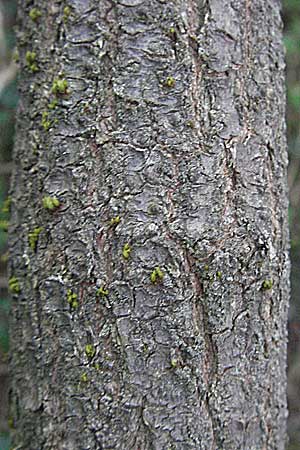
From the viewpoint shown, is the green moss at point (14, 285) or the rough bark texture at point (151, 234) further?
the green moss at point (14, 285)

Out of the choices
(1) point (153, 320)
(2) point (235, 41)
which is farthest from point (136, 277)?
(2) point (235, 41)

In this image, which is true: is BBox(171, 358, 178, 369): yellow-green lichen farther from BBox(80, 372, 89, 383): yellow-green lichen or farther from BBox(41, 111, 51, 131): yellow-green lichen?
BBox(41, 111, 51, 131): yellow-green lichen

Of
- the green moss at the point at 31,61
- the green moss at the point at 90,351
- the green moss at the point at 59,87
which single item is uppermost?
the green moss at the point at 31,61

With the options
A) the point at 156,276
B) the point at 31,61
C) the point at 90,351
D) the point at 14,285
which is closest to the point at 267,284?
the point at 156,276

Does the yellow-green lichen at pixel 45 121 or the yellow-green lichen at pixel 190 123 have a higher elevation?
the yellow-green lichen at pixel 45 121

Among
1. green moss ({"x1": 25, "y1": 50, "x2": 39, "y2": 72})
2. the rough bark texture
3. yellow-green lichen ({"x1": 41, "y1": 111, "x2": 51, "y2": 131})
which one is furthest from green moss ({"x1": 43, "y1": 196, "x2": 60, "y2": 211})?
green moss ({"x1": 25, "y1": 50, "x2": 39, "y2": 72})

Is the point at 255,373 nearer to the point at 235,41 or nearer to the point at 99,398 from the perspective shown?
the point at 99,398

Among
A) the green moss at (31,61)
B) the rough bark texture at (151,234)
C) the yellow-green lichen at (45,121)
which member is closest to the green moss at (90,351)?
the rough bark texture at (151,234)

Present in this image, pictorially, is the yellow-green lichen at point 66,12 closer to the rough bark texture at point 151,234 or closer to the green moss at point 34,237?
the rough bark texture at point 151,234
